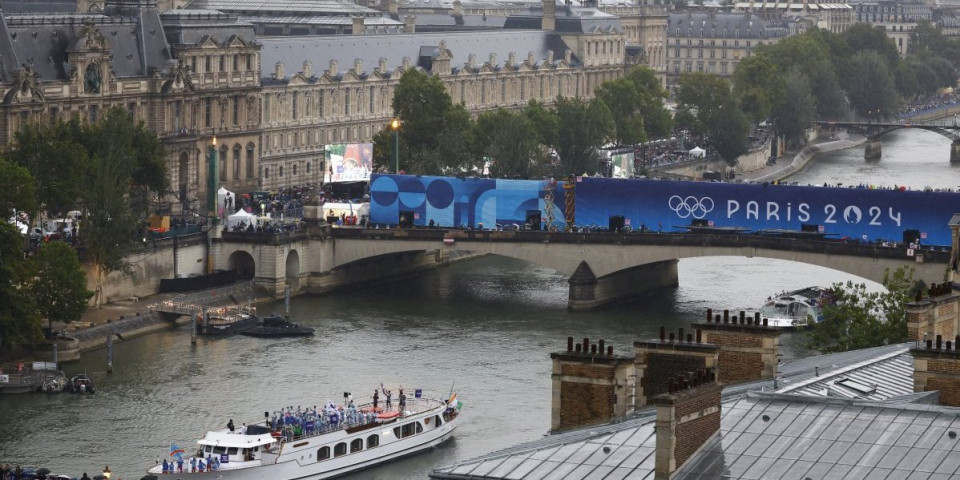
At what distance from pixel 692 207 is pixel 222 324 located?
25.4 metres

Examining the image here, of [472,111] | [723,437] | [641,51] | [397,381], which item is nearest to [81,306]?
[397,381]

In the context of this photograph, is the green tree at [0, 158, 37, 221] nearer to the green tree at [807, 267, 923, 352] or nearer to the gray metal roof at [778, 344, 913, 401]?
the green tree at [807, 267, 923, 352]

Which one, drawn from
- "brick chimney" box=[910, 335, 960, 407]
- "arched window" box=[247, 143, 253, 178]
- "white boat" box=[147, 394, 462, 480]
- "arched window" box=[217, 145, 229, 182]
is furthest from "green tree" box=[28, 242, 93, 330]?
"brick chimney" box=[910, 335, 960, 407]

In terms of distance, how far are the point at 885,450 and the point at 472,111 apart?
121600 millimetres

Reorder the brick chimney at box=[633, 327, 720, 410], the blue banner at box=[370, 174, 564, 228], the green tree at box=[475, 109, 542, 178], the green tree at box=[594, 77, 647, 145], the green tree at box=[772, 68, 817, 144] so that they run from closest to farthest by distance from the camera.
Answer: the brick chimney at box=[633, 327, 720, 410], the blue banner at box=[370, 174, 564, 228], the green tree at box=[475, 109, 542, 178], the green tree at box=[594, 77, 647, 145], the green tree at box=[772, 68, 817, 144]

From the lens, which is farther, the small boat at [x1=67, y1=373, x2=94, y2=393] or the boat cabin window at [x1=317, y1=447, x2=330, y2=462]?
the small boat at [x1=67, y1=373, x2=94, y2=393]

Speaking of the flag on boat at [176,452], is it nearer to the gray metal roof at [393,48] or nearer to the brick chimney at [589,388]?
the brick chimney at [589,388]

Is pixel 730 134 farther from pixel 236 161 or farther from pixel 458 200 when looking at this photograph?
pixel 458 200

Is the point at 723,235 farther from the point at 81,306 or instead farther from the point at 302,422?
the point at 302,422

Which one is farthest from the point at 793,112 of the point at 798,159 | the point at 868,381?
the point at 868,381

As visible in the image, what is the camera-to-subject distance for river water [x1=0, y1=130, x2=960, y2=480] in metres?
73.4

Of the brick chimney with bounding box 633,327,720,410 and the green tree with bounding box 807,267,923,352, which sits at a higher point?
the brick chimney with bounding box 633,327,720,410

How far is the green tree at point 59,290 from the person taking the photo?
88.1m

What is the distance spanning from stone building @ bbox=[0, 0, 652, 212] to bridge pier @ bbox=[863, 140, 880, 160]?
22.4 m
